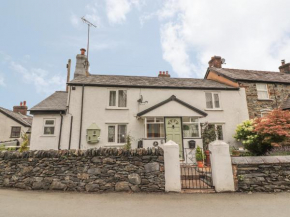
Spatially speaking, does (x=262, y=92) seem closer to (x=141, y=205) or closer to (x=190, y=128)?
(x=190, y=128)

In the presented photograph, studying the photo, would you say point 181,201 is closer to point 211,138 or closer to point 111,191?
point 111,191

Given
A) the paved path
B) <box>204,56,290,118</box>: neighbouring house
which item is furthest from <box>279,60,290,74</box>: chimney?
the paved path

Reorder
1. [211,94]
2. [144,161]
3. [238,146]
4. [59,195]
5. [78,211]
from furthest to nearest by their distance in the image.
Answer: [211,94], [238,146], [144,161], [59,195], [78,211]

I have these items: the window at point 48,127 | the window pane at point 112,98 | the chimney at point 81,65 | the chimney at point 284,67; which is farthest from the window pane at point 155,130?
the chimney at point 284,67

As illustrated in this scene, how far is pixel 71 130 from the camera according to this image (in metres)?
12.4

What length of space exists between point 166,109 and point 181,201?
25.0ft

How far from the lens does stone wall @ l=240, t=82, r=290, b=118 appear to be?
14805 mm

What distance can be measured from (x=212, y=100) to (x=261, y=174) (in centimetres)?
914

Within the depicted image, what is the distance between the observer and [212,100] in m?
14.6

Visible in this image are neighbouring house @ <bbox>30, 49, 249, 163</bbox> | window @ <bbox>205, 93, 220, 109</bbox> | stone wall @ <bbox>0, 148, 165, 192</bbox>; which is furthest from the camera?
window @ <bbox>205, 93, 220, 109</bbox>

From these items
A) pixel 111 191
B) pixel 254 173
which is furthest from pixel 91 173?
pixel 254 173

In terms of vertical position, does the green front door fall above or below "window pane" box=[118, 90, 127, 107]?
below

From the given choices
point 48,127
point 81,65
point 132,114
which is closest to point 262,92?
point 132,114

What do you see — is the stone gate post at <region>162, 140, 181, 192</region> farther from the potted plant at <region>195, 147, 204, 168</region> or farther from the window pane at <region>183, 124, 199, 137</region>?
the window pane at <region>183, 124, 199, 137</region>
